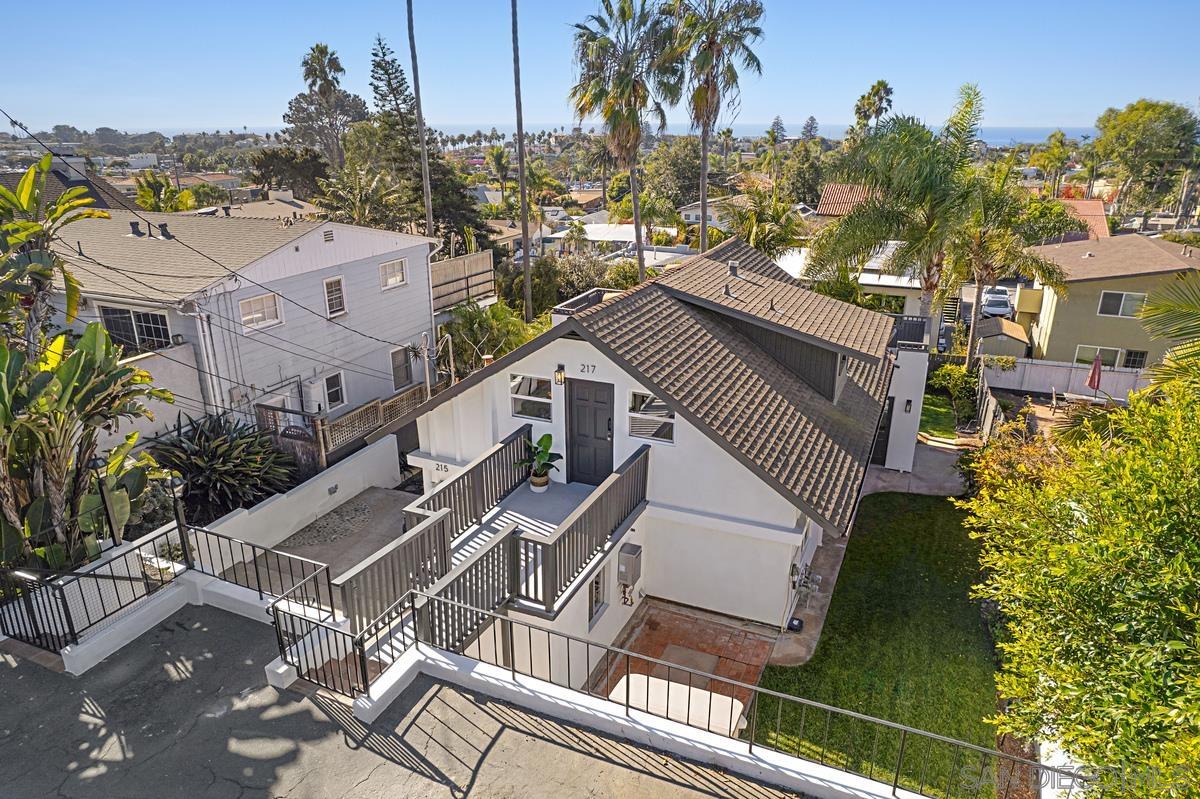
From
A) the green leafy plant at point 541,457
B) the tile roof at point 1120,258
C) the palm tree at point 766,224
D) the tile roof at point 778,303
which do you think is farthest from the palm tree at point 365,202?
the tile roof at point 1120,258

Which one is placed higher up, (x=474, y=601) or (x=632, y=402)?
(x=632, y=402)

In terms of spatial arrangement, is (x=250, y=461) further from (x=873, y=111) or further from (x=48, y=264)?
(x=873, y=111)

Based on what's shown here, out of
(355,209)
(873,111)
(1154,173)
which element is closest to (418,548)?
(355,209)

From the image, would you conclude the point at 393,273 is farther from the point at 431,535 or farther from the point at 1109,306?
the point at 1109,306

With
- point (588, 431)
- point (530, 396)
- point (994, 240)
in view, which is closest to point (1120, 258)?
point (994, 240)

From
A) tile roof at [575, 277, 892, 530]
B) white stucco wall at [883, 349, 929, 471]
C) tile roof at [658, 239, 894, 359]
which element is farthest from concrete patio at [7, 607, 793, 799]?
white stucco wall at [883, 349, 929, 471]

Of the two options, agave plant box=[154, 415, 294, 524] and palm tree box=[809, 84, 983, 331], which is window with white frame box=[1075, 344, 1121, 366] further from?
agave plant box=[154, 415, 294, 524]
